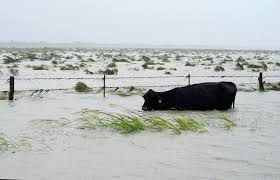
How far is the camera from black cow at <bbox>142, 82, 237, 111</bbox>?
10.8 m

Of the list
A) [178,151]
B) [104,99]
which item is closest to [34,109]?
[104,99]

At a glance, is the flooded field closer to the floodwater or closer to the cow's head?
the floodwater

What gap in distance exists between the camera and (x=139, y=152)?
21.1 feet

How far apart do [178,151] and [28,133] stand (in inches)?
124

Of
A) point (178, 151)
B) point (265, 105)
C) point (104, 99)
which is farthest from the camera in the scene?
point (104, 99)

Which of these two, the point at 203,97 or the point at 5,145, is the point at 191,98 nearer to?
the point at 203,97

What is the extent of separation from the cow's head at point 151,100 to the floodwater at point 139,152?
2108 millimetres

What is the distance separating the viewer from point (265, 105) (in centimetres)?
1194

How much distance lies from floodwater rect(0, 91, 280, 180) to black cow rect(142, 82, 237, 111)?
1.15 meters

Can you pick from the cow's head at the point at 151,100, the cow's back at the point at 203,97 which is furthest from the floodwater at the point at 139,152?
the cow's head at the point at 151,100

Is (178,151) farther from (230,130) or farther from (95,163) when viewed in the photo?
(230,130)

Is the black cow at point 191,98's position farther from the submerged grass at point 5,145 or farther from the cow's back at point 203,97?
the submerged grass at point 5,145

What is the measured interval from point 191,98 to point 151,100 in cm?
111

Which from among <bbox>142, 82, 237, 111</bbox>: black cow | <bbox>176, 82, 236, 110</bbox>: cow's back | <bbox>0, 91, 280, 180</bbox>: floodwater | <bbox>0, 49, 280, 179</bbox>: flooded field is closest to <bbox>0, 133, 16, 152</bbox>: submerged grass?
<bbox>0, 49, 280, 179</bbox>: flooded field
